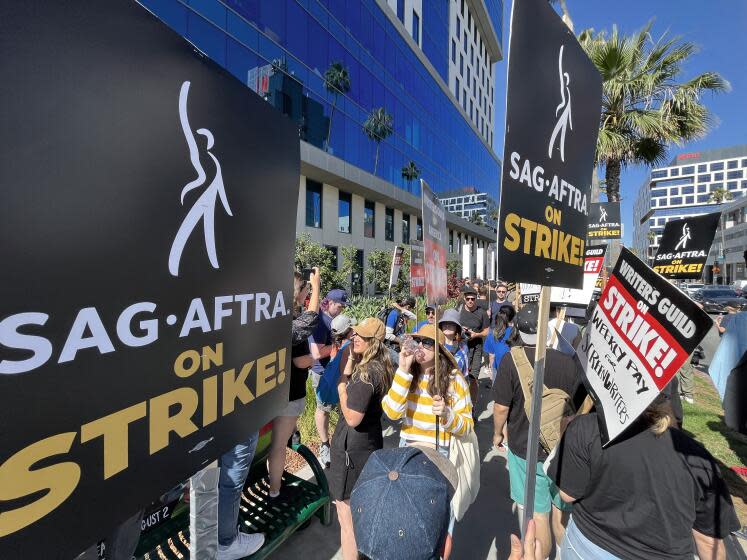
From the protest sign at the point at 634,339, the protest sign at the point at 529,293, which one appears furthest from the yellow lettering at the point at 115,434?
the protest sign at the point at 529,293

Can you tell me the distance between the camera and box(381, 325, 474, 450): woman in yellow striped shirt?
2.40 meters

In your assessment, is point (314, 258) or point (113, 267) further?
point (314, 258)

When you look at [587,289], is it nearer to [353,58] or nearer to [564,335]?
[564,335]

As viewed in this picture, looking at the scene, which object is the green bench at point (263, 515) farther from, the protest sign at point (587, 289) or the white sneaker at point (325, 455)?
the protest sign at point (587, 289)

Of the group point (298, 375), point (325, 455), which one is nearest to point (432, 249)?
point (298, 375)

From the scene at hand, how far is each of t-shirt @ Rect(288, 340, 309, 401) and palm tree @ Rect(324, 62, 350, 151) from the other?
1683cm

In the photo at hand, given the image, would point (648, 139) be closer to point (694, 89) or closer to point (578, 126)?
point (694, 89)

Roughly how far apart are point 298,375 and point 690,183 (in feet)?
451

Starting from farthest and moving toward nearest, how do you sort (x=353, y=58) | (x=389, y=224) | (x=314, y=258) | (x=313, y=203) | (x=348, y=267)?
(x=389, y=224), (x=353, y=58), (x=313, y=203), (x=348, y=267), (x=314, y=258)

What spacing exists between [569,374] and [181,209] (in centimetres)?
271

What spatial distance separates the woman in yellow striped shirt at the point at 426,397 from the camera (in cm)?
240

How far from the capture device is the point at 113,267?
82 cm

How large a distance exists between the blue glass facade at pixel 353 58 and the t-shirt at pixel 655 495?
6.36 metres

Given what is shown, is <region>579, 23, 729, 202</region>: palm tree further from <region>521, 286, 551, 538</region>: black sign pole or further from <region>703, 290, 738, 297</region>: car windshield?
<region>703, 290, 738, 297</region>: car windshield
